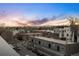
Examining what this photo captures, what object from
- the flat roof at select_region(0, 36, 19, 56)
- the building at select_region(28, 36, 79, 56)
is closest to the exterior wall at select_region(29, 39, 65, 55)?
the building at select_region(28, 36, 79, 56)

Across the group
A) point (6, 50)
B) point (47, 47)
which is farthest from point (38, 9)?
point (6, 50)

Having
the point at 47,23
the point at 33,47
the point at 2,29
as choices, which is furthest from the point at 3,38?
the point at 47,23

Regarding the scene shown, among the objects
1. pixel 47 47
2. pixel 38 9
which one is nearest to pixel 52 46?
pixel 47 47

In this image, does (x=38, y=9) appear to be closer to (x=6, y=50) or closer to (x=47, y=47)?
(x=47, y=47)

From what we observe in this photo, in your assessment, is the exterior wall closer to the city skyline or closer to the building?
the building

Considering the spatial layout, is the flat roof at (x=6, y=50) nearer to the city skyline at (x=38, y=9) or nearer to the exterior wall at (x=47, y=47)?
the exterior wall at (x=47, y=47)

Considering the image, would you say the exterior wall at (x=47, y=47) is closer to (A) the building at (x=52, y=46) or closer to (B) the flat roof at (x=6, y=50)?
(A) the building at (x=52, y=46)

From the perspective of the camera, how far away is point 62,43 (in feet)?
7.35

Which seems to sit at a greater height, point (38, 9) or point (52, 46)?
point (38, 9)

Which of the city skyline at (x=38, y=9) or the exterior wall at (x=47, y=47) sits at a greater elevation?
the city skyline at (x=38, y=9)

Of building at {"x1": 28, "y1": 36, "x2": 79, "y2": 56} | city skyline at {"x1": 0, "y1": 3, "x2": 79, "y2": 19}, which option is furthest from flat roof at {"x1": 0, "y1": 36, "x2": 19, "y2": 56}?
city skyline at {"x1": 0, "y1": 3, "x2": 79, "y2": 19}

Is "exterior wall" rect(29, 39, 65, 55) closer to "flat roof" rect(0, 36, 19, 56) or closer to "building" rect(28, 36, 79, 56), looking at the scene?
A: "building" rect(28, 36, 79, 56)

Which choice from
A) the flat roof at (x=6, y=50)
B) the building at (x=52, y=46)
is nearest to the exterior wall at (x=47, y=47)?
the building at (x=52, y=46)

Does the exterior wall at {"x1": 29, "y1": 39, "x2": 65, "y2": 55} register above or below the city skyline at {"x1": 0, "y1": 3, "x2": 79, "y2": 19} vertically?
below
